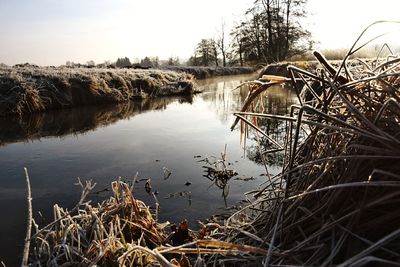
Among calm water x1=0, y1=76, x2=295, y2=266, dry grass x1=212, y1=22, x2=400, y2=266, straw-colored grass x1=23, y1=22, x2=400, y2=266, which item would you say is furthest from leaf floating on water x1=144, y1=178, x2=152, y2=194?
dry grass x1=212, y1=22, x2=400, y2=266

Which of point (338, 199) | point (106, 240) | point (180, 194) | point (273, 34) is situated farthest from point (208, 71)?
point (338, 199)

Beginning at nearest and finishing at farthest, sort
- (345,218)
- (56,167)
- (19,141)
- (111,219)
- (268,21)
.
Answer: (345,218), (111,219), (56,167), (19,141), (268,21)

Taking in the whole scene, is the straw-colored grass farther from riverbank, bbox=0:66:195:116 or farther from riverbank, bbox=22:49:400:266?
riverbank, bbox=0:66:195:116

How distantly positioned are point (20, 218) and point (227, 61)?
1716 inches

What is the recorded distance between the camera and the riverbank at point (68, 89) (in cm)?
833

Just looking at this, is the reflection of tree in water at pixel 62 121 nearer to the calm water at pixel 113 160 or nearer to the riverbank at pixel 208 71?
the calm water at pixel 113 160

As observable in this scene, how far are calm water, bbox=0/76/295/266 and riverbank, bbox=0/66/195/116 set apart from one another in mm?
784

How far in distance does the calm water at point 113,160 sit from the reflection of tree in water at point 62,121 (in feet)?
0.06

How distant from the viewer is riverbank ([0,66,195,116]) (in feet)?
27.3

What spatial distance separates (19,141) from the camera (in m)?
5.43

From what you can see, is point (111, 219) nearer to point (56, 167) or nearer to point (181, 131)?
point (56, 167)

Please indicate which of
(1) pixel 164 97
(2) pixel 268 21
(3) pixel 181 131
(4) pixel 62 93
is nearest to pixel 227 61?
(2) pixel 268 21

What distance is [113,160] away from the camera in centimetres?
432

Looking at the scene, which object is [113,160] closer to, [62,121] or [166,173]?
[166,173]
